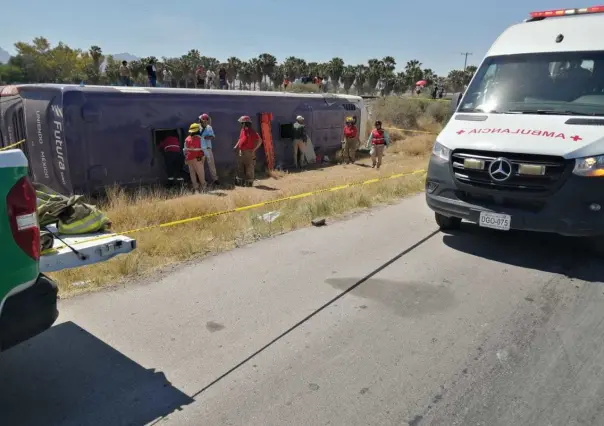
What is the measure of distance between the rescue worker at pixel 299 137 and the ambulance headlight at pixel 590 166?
1136 centimetres

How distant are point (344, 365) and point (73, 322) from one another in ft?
7.35

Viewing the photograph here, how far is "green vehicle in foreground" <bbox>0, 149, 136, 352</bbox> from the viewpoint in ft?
8.16

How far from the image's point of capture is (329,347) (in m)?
3.67

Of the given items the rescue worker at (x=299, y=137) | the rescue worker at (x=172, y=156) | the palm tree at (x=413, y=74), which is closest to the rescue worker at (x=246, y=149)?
the rescue worker at (x=172, y=156)

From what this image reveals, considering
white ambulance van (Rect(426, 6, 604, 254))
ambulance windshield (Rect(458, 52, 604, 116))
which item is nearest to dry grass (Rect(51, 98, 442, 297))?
white ambulance van (Rect(426, 6, 604, 254))

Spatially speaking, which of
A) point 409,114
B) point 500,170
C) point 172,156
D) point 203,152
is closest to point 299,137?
point 203,152

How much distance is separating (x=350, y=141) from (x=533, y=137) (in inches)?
496

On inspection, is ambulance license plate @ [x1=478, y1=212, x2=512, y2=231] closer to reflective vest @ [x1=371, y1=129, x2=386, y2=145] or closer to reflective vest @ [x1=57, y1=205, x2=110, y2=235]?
reflective vest @ [x1=57, y1=205, x2=110, y2=235]

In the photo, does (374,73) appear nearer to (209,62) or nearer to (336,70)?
(336,70)

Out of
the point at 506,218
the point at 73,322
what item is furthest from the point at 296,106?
the point at 73,322

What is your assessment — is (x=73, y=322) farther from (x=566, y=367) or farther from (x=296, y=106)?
(x=296, y=106)

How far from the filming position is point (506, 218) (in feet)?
16.9

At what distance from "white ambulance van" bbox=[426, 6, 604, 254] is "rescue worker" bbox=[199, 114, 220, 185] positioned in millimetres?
7032

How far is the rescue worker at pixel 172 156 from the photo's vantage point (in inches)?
466
